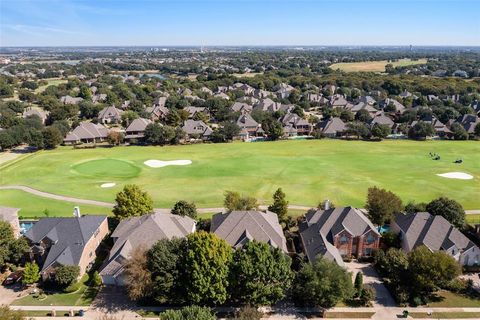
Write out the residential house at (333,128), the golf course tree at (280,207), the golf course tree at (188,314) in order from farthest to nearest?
the residential house at (333,128)
the golf course tree at (280,207)
the golf course tree at (188,314)

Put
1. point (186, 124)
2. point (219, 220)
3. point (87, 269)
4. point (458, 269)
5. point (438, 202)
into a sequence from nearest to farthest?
point (458, 269) → point (87, 269) → point (219, 220) → point (438, 202) → point (186, 124)

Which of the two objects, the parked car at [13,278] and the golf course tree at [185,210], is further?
the golf course tree at [185,210]

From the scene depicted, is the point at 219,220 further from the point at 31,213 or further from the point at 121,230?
the point at 31,213

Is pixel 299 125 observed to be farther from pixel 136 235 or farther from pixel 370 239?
pixel 136 235

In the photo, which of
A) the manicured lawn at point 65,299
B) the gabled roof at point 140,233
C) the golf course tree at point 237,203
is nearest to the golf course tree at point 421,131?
the golf course tree at point 237,203

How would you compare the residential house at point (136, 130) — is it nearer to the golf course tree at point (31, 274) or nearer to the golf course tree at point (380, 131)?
the golf course tree at point (380, 131)

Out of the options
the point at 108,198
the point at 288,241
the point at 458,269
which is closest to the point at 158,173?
the point at 108,198

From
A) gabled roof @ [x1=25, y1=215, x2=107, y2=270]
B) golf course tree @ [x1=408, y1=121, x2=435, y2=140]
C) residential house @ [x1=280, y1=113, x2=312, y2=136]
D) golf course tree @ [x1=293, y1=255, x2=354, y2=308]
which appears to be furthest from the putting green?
golf course tree @ [x1=408, y1=121, x2=435, y2=140]

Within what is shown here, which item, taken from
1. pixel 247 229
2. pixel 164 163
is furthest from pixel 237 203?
pixel 164 163
